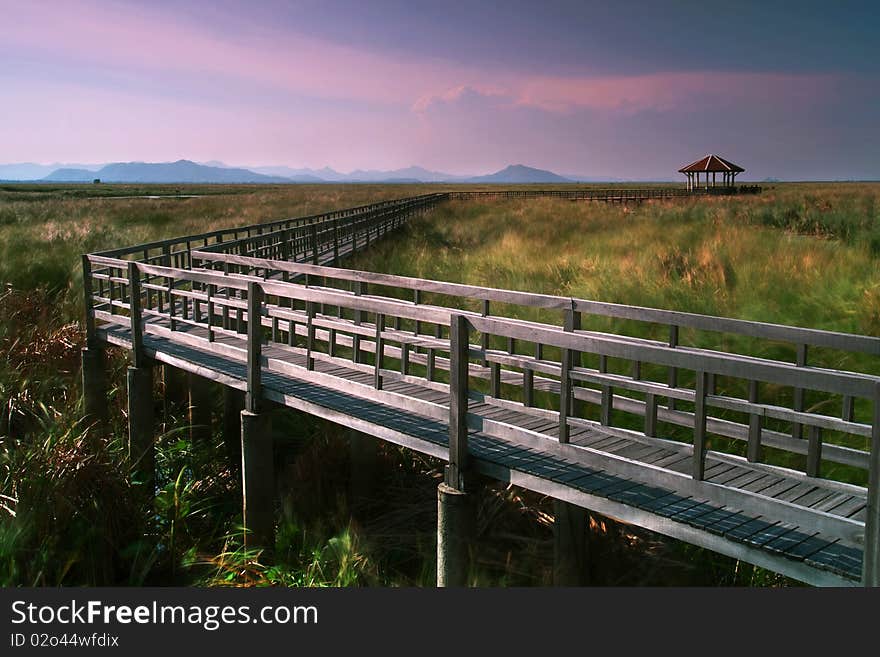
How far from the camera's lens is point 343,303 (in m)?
7.02

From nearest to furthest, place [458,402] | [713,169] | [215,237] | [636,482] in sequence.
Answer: [636,482], [458,402], [215,237], [713,169]

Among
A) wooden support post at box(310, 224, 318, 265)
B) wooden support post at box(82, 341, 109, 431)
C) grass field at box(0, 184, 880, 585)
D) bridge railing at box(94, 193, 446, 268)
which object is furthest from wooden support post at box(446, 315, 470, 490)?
wooden support post at box(310, 224, 318, 265)

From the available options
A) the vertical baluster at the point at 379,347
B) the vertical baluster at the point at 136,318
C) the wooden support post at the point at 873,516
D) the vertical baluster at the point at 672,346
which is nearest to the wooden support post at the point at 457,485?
the vertical baluster at the point at 379,347

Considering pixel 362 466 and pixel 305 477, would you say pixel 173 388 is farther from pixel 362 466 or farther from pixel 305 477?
pixel 362 466

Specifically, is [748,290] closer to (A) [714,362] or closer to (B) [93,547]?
(A) [714,362]

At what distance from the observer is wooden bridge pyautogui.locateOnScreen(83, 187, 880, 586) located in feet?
15.5

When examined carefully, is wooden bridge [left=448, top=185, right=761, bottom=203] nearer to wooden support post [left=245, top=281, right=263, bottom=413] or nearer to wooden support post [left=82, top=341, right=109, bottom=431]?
wooden support post [left=82, top=341, right=109, bottom=431]

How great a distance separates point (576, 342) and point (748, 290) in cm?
822

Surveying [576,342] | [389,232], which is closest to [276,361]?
[576,342]

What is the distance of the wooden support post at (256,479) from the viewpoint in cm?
805

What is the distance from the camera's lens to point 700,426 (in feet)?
15.9

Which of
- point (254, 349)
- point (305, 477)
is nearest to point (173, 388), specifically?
point (305, 477)

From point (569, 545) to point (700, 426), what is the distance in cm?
245

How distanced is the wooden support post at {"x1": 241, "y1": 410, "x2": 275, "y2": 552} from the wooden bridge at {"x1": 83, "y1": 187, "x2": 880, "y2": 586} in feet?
0.04
